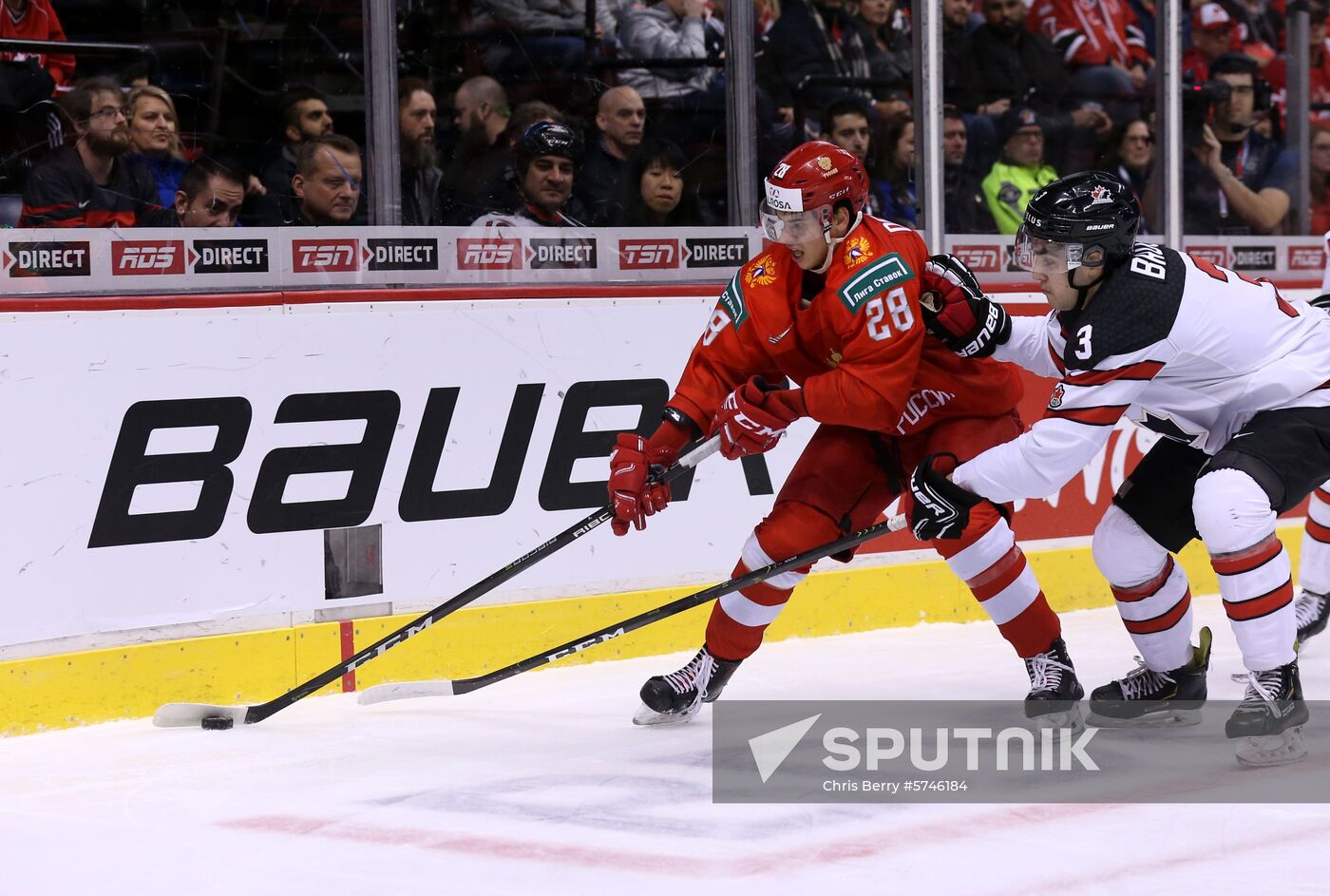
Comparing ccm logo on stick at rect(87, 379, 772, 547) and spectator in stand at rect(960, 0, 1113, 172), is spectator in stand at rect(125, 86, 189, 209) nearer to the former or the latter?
ccm logo on stick at rect(87, 379, 772, 547)

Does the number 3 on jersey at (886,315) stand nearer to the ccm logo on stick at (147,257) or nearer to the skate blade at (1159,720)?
the skate blade at (1159,720)

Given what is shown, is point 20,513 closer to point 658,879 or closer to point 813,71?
point 658,879

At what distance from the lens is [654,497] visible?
12.1 ft

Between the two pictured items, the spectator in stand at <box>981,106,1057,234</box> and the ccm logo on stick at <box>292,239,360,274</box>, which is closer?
the ccm logo on stick at <box>292,239,360,274</box>

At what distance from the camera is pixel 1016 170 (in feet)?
18.7

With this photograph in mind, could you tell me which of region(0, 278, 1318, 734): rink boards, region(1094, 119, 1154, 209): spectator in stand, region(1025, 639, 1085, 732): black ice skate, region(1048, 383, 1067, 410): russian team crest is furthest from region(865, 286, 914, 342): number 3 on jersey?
→ region(1094, 119, 1154, 209): spectator in stand

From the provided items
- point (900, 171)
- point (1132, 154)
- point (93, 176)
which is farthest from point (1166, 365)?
point (1132, 154)

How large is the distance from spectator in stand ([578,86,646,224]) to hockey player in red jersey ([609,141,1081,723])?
3.73ft

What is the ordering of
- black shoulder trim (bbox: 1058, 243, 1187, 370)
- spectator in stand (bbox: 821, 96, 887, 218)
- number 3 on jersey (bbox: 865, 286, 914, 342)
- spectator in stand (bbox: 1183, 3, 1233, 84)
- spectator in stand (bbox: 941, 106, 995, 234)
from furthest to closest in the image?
spectator in stand (bbox: 1183, 3, 1233, 84)
spectator in stand (bbox: 941, 106, 995, 234)
spectator in stand (bbox: 821, 96, 887, 218)
number 3 on jersey (bbox: 865, 286, 914, 342)
black shoulder trim (bbox: 1058, 243, 1187, 370)

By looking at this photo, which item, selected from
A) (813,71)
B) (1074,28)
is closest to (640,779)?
(813,71)

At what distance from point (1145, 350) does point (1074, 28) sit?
9.95 feet

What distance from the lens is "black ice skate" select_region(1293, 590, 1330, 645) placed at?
4500mm

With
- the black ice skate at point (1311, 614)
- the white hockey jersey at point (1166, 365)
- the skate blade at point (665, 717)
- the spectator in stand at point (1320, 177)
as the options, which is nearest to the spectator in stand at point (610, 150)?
the skate blade at point (665, 717)

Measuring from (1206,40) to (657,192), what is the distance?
7.91 ft
